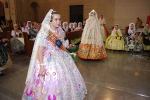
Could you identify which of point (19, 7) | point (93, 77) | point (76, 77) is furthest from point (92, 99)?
point (19, 7)

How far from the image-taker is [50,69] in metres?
1.95

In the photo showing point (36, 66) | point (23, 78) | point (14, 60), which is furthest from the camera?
point (14, 60)

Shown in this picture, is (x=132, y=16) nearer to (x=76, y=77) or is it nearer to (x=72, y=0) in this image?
(x=72, y=0)

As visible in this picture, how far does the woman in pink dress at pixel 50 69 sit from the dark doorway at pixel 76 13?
11501 millimetres

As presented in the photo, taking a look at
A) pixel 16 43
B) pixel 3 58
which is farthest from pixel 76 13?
pixel 3 58

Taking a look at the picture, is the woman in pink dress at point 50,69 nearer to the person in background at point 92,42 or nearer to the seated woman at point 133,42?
the person in background at point 92,42

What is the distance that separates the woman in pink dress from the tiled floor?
93 centimetres

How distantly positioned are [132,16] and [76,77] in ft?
33.5

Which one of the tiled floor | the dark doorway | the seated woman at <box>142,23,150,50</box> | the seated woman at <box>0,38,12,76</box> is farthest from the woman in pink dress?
the dark doorway

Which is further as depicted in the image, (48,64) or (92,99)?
(92,99)

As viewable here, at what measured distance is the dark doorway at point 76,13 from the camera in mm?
13092

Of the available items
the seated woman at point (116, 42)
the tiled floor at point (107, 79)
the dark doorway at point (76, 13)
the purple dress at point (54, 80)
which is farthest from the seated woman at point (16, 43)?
the dark doorway at point (76, 13)

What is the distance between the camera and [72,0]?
1303 centimetres

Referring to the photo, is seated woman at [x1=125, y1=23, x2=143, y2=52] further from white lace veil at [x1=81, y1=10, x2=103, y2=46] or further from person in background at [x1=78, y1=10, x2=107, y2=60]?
white lace veil at [x1=81, y1=10, x2=103, y2=46]
